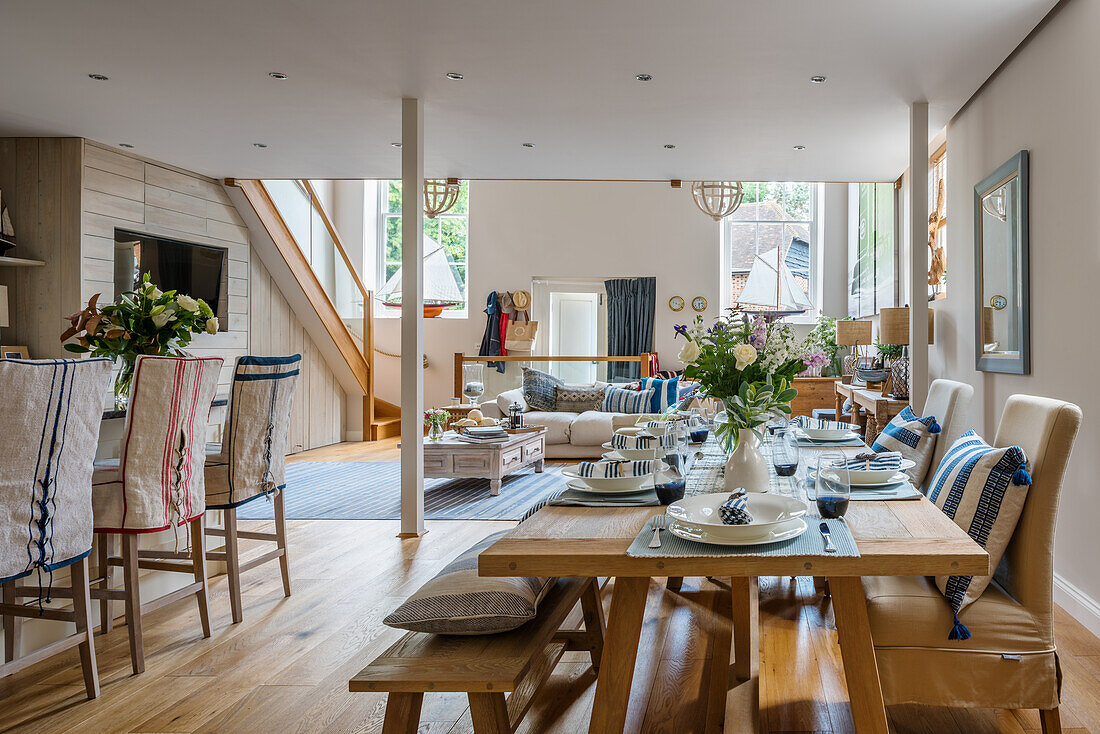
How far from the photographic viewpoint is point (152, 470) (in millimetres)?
2574

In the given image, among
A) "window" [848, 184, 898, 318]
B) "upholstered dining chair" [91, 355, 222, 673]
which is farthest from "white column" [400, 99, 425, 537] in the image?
"window" [848, 184, 898, 318]

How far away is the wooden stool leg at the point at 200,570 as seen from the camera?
9.41ft

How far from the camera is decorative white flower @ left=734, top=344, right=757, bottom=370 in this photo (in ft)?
6.62

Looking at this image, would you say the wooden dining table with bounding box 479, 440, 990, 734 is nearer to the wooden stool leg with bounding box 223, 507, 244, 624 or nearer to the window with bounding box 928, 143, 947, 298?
the wooden stool leg with bounding box 223, 507, 244, 624

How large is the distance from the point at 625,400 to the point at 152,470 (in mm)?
5454

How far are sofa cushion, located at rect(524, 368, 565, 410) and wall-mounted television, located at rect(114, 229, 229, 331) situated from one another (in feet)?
9.20

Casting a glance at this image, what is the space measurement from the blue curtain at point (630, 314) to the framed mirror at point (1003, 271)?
5749 mm

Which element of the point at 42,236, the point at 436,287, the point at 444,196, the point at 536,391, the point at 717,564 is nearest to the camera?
the point at 717,564

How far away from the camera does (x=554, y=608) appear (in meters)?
1.98

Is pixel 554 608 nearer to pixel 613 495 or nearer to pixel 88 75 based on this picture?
pixel 613 495

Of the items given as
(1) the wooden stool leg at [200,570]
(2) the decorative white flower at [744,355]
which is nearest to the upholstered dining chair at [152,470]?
(1) the wooden stool leg at [200,570]

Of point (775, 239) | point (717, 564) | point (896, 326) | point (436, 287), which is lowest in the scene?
point (717, 564)

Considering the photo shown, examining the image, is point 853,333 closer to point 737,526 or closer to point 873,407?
point 873,407

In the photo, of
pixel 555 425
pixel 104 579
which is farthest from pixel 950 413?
pixel 555 425
